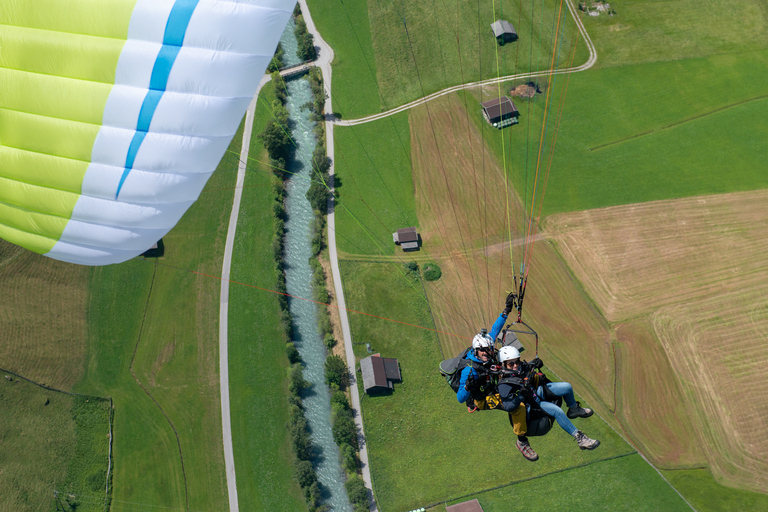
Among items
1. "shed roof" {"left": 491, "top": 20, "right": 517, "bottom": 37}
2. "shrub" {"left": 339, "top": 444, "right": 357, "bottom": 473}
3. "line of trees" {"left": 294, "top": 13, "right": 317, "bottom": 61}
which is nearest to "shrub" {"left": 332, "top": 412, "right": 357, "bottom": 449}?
"shrub" {"left": 339, "top": 444, "right": 357, "bottom": 473}

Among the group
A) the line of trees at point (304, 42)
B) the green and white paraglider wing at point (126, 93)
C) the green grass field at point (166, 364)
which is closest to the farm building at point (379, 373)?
the green grass field at point (166, 364)

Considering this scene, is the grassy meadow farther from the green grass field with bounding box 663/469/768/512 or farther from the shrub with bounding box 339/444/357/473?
the shrub with bounding box 339/444/357/473

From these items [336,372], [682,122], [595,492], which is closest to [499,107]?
[682,122]

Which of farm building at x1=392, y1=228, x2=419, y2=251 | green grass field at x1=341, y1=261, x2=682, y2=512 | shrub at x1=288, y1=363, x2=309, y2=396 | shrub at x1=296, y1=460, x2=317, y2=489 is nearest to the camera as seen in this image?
green grass field at x1=341, y1=261, x2=682, y2=512

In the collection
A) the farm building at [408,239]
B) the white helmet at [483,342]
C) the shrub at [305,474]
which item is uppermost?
Answer: the white helmet at [483,342]

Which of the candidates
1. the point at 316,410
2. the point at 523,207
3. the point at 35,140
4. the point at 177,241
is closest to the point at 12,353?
the point at 177,241

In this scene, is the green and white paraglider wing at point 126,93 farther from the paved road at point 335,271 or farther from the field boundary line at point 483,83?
the field boundary line at point 483,83

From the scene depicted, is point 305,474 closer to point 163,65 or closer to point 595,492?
point 595,492

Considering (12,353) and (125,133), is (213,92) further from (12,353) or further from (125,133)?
(12,353)
